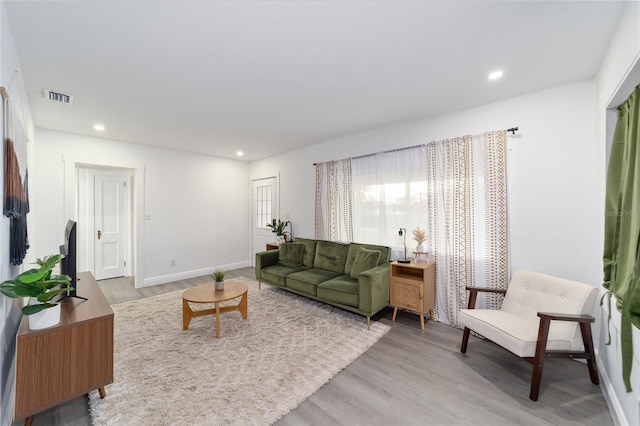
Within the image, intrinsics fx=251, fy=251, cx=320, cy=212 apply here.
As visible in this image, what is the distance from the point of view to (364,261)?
11.5 ft

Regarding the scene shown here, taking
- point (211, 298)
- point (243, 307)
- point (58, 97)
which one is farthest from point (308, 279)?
point (58, 97)

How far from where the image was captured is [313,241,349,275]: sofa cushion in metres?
3.97

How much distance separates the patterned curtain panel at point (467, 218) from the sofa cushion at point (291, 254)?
218cm

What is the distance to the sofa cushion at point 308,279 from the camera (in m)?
3.53

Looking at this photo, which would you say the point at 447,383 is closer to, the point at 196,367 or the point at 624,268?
the point at 624,268

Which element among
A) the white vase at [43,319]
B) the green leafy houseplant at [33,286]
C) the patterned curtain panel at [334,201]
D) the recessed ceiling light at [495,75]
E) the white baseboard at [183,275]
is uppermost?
the recessed ceiling light at [495,75]

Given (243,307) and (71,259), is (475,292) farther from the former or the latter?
(71,259)

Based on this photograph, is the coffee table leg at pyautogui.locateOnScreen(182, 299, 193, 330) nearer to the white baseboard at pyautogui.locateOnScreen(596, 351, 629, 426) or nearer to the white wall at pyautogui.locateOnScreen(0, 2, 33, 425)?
the white wall at pyautogui.locateOnScreen(0, 2, 33, 425)

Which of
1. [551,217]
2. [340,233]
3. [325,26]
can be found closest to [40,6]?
[325,26]

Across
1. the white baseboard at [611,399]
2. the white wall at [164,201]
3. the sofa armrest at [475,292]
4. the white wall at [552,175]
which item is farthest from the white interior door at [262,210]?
the white baseboard at [611,399]

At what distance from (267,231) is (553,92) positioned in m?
5.19

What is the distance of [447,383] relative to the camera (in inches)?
81.9

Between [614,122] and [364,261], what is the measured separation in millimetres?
2689

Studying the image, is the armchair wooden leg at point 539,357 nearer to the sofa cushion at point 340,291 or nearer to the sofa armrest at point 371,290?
the sofa armrest at point 371,290
